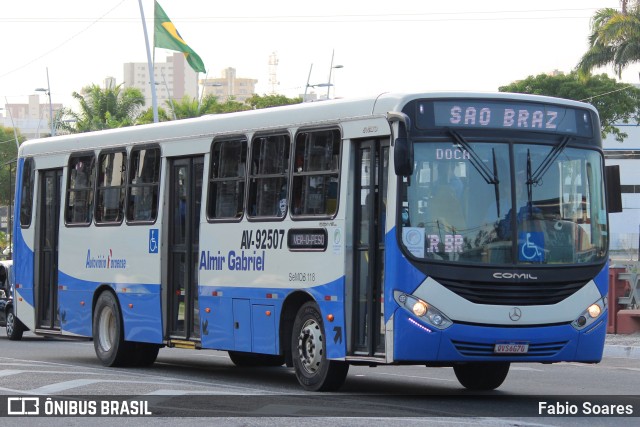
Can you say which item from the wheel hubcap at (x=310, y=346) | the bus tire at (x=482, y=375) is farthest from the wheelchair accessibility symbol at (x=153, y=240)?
the bus tire at (x=482, y=375)

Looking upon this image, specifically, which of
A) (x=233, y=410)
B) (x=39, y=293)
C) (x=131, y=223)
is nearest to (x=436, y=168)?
(x=233, y=410)

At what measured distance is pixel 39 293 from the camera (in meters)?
20.7

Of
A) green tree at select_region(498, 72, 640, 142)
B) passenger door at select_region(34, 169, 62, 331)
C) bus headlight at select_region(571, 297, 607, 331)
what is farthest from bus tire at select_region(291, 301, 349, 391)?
green tree at select_region(498, 72, 640, 142)

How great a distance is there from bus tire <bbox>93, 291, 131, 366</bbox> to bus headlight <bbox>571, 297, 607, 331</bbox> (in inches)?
287

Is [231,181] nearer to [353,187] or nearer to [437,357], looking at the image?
[353,187]

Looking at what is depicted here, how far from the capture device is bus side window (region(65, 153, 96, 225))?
19.4m

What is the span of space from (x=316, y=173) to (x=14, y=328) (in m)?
14.2

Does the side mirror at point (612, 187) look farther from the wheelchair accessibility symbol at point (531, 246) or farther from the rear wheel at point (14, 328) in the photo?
the rear wheel at point (14, 328)

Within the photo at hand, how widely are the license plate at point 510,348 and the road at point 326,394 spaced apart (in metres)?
0.53

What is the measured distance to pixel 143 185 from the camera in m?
18.0

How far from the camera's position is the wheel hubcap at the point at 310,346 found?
14086mm

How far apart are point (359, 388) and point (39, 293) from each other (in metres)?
7.51

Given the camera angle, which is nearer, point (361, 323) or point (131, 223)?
point (361, 323)

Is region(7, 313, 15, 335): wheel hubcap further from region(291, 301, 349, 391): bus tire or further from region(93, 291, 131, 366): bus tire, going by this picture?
region(291, 301, 349, 391): bus tire
